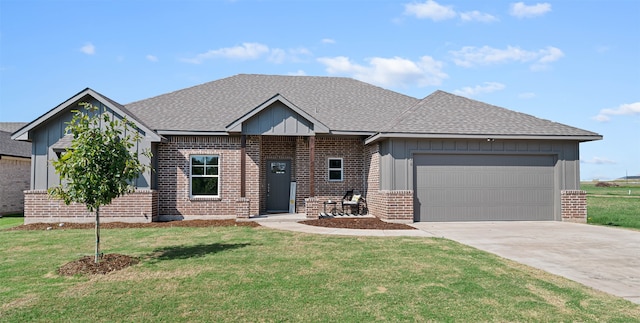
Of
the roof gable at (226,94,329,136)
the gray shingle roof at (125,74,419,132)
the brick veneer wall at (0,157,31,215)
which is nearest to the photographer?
the roof gable at (226,94,329,136)

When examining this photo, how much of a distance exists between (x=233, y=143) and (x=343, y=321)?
11.9 m

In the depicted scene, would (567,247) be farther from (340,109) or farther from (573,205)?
(340,109)

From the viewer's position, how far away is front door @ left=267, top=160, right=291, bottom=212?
57.1 ft

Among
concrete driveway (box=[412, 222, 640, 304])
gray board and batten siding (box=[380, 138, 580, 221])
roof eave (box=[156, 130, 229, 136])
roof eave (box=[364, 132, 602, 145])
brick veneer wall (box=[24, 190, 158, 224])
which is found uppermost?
roof eave (box=[156, 130, 229, 136])

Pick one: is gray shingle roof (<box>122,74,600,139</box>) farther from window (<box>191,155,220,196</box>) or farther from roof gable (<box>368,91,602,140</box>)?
window (<box>191,155,220,196</box>)

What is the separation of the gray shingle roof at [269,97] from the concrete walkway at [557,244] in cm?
469

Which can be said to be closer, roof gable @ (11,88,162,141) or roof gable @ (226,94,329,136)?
roof gable @ (11,88,162,141)

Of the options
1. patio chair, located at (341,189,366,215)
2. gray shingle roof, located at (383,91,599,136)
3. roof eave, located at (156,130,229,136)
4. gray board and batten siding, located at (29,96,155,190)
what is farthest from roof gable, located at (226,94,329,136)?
gray board and batten siding, located at (29,96,155,190)

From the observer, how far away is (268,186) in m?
17.4

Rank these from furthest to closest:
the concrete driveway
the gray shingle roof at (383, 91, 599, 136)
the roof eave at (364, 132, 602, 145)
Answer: the gray shingle roof at (383, 91, 599, 136), the roof eave at (364, 132, 602, 145), the concrete driveway

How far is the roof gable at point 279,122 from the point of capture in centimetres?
1490

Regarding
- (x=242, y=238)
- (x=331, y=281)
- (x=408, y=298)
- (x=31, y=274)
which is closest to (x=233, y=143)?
(x=242, y=238)

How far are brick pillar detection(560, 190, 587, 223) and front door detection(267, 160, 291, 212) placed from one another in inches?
416

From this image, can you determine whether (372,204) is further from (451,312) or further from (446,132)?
(451,312)
